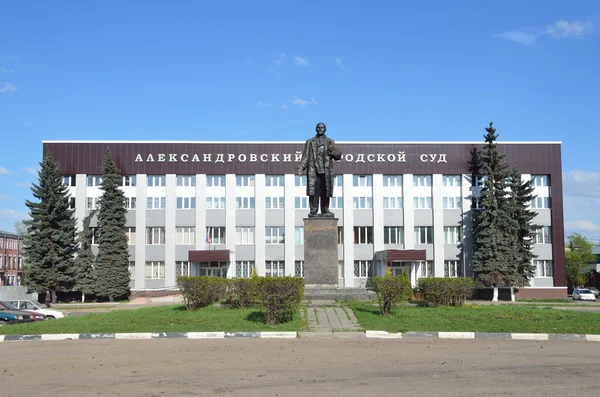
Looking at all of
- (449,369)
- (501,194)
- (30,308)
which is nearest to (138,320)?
(449,369)

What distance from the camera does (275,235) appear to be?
50812mm

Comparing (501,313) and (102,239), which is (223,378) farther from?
(102,239)

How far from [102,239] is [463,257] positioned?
29.3 metres

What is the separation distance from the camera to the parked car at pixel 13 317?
22.9m

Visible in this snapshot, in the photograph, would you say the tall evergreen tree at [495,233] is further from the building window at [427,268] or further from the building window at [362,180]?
the building window at [362,180]

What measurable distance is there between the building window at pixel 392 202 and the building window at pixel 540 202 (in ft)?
36.5

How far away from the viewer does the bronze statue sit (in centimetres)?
2153

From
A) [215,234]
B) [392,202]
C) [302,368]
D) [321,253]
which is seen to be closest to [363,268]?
[392,202]

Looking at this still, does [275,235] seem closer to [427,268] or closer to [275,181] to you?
[275,181]

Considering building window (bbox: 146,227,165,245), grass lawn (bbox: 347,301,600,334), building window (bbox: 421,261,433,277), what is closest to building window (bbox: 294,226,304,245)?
building window (bbox: 421,261,433,277)

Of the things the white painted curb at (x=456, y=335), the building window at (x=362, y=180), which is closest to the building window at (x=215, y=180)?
the building window at (x=362, y=180)

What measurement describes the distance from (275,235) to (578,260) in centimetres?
4301

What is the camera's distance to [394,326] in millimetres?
14828

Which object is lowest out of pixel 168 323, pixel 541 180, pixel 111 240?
pixel 168 323
